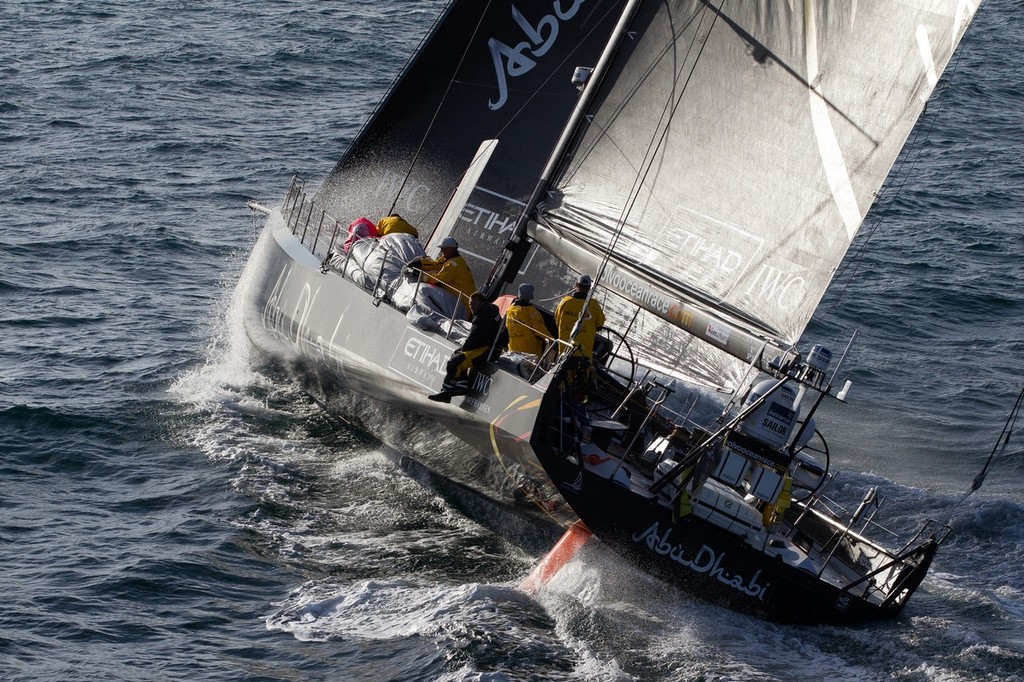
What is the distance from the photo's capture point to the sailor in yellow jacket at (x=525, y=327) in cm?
1159

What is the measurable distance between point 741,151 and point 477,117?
4675 millimetres

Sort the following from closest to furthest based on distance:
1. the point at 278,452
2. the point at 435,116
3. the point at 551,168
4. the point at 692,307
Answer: the point at 692,307, the point at 551,168, the point at 278,452, the point at 435,116

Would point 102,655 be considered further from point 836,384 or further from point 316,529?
point 836,384

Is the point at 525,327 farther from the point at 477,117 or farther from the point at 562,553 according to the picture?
the point at 477,117

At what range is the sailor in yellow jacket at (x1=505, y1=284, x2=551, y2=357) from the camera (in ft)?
38.0

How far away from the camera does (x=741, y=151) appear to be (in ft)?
38.5

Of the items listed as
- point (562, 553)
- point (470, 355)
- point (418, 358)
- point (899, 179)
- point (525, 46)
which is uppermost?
point (899, 179)

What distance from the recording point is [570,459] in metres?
10.4

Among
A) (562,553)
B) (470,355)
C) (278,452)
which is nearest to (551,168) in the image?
(470,355)

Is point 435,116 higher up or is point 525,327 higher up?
point 435,116

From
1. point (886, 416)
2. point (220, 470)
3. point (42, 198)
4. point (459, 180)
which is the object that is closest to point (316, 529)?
point (220, 470)

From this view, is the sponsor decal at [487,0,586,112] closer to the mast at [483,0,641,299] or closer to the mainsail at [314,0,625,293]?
the mainsail at [314,0,625,293]

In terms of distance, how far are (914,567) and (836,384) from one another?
672 cm

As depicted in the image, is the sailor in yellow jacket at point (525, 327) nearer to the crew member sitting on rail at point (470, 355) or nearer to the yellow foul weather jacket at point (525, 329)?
the yellow foul weather jacket at point (525, 329)
